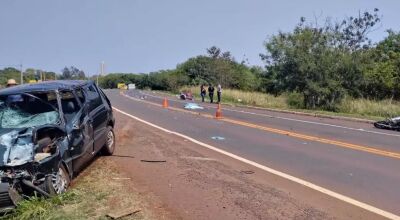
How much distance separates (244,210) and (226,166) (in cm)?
344

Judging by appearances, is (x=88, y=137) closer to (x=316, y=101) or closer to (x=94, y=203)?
(x=94, y=203)

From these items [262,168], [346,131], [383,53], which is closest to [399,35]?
[383,53]

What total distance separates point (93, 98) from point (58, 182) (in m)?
3.30

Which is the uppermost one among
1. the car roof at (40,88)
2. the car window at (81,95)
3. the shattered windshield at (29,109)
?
the car roof at (40,88)

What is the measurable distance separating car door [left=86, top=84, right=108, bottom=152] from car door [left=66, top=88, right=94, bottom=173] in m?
0.27

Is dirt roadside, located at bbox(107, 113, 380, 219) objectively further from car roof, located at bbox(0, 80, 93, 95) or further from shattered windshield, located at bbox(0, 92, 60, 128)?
car roof, located at bbox(0, 80, 93, 95)

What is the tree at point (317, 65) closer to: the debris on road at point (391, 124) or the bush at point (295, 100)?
the bush at point (295, 100)

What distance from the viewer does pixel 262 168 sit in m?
10.1

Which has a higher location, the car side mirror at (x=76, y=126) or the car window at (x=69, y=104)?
the car window at (x=69, y=104)

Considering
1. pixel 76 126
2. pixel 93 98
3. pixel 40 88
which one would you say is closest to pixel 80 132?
pixel 76 126

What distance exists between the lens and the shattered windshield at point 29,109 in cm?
805

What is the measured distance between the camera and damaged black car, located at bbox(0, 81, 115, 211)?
659 cm

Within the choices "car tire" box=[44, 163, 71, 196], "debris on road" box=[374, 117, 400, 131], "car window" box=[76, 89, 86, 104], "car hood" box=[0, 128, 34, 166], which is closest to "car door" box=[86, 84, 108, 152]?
"car window" box=[76, 89, 86, 104]

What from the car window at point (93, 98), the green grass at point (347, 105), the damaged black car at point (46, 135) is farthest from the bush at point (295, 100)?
Answer: the damaged black car at point (46, 135)
